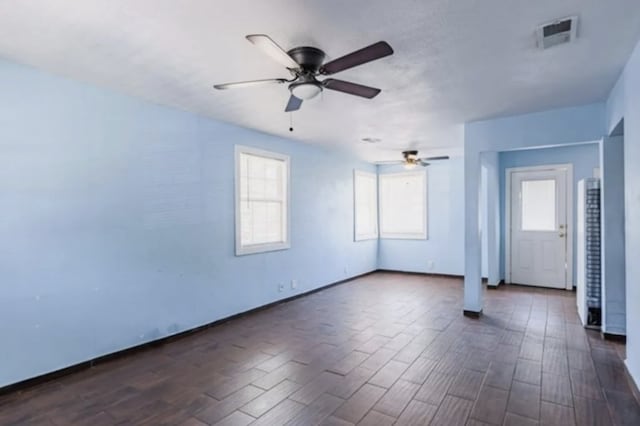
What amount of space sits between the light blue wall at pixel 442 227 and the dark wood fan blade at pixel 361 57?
555 centimetres

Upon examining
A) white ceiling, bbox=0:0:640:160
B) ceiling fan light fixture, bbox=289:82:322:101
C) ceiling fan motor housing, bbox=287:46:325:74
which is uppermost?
white ceiling, bbox=0:0:640:160

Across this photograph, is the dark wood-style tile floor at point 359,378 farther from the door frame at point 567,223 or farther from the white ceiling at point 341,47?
the white ceiling at point 341,47

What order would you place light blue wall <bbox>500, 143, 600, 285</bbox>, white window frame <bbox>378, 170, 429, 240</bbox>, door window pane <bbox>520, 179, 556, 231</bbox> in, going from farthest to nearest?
white window frame <bbox>378, 170, 429, 240</bbox>
door window pane <bbox>520, 179, 556, 231</bbox>
light blue wall <bbox>500, 143, 600, 285</bbox>

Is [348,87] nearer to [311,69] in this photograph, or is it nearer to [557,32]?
[311,69]

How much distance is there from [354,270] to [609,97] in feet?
16.1

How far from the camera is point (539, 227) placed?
6.29 metres

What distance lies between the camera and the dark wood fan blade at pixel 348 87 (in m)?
2.52

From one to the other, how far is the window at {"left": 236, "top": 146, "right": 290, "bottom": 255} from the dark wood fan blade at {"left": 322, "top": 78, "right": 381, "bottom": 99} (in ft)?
7.79

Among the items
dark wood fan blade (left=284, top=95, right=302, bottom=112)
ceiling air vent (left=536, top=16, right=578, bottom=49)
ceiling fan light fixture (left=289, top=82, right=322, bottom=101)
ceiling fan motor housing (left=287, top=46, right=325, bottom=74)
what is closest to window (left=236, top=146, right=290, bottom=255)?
dark wood fan blade (left=284, top=95, right=302, bottom=112)

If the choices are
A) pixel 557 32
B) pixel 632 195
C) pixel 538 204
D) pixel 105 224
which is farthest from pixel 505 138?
pixel 105 224

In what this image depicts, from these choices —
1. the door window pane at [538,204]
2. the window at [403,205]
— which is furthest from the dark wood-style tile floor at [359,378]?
the window at [403,205]

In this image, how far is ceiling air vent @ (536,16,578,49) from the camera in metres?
2.19

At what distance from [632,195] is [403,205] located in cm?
520

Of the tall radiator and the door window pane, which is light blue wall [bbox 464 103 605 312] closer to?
the tall radiator
